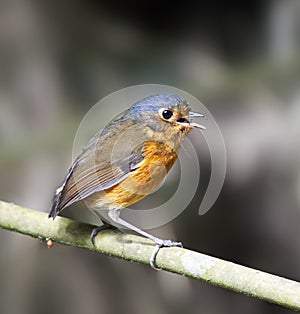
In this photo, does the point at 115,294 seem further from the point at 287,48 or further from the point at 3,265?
the point at 287,48

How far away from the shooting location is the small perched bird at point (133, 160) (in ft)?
9.34

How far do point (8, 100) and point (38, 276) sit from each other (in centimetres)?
113

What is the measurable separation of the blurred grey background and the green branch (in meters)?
0.96

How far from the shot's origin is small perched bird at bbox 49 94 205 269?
285 cm

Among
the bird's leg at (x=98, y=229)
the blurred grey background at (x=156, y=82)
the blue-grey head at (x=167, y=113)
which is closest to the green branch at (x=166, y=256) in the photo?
the bird's leg at (x=98, y=229)

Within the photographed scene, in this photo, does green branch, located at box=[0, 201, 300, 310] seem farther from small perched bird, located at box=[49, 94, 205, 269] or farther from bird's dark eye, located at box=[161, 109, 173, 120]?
bird's dark eye, located at box=[161, 109, 173, 120]

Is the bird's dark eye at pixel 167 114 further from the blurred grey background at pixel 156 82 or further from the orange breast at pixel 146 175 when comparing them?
the blurred grey background at pixel 156 82

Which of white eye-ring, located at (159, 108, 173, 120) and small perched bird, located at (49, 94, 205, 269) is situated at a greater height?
white eye-ring, located at (159, 108, 173, 120)

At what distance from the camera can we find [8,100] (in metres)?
4.62

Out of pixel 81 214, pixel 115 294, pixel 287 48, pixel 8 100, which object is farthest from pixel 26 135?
pixel 287 48

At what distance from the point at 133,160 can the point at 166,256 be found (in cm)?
42

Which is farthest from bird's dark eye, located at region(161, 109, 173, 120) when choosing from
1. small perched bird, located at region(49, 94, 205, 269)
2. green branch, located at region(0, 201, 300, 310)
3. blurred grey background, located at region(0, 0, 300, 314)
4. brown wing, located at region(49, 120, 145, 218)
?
blurred grey background, located at region(0, 0, 300, 314)

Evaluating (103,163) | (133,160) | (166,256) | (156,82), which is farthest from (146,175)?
(156,82)

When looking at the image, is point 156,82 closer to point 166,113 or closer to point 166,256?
point 166,113
